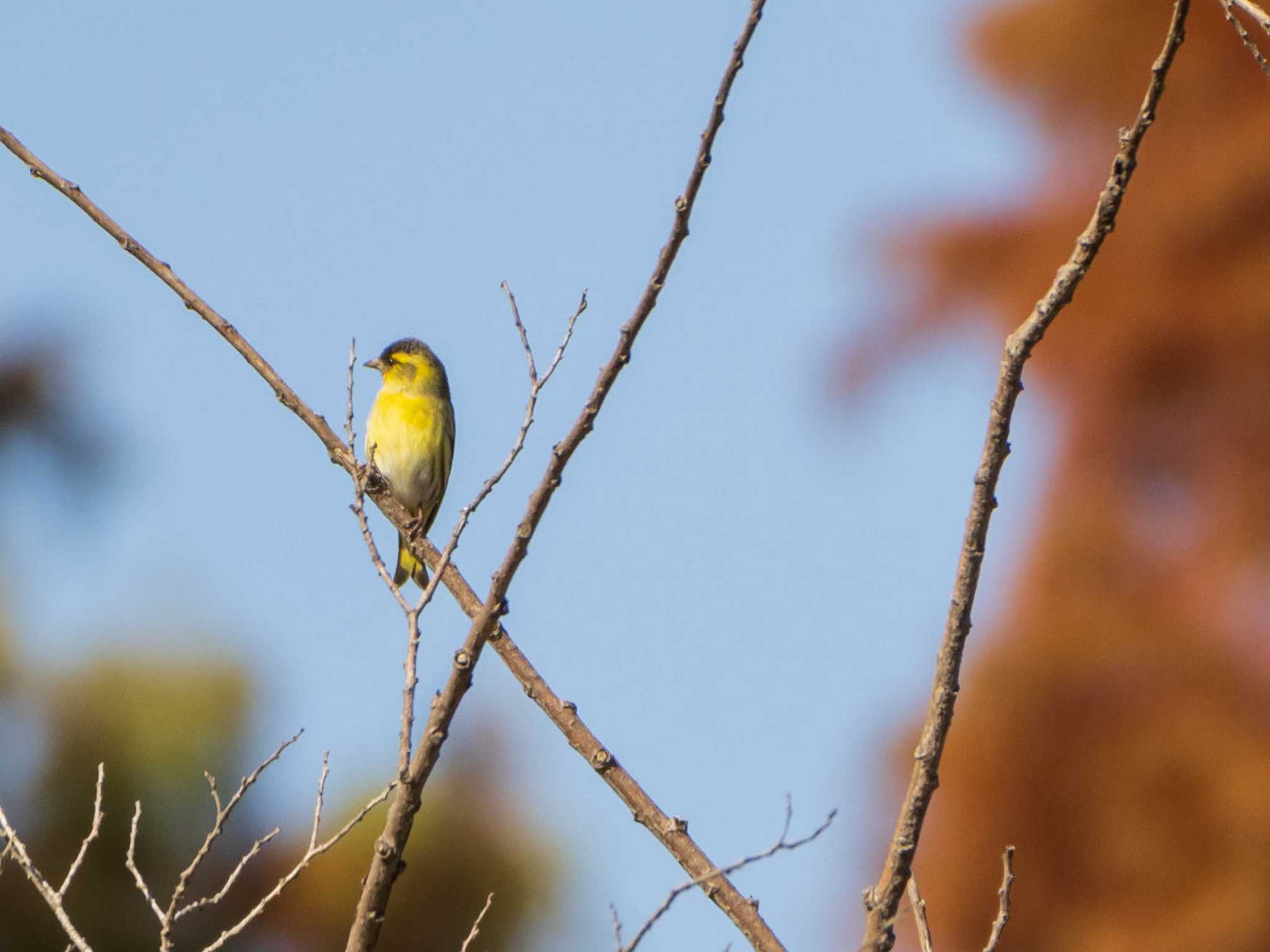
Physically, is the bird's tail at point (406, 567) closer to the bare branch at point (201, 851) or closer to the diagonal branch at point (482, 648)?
the bare branch at point (201, 851)

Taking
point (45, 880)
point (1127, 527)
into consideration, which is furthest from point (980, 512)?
point (1127, 527)

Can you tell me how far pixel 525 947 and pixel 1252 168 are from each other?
805 centimetres

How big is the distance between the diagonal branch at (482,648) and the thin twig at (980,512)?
0.46 feet

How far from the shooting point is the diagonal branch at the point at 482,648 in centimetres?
169

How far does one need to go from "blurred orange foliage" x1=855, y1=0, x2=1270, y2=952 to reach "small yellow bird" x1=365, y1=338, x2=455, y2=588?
19.6ft

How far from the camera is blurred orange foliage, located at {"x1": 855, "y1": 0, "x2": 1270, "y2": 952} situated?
11.1 meters

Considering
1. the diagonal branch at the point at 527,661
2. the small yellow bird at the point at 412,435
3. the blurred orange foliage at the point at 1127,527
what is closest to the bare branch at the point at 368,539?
the diagonal branch at the point at 527,661

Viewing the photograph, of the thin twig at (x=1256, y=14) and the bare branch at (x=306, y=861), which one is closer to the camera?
the thin twig at (x=1256, y=14)

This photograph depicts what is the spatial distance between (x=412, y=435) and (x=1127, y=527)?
8.04 m

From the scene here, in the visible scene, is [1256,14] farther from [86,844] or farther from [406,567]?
[406,567]

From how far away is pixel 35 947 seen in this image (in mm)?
11641

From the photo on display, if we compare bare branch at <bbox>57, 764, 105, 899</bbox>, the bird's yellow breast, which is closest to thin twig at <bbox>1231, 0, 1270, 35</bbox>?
bare branch at <bbox>57, 764, 105, 899</bbox>

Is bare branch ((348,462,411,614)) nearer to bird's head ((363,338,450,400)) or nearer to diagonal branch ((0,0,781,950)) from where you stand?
diagonal branch ((0,0,781,950))

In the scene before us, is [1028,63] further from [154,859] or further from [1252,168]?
[154,859]
